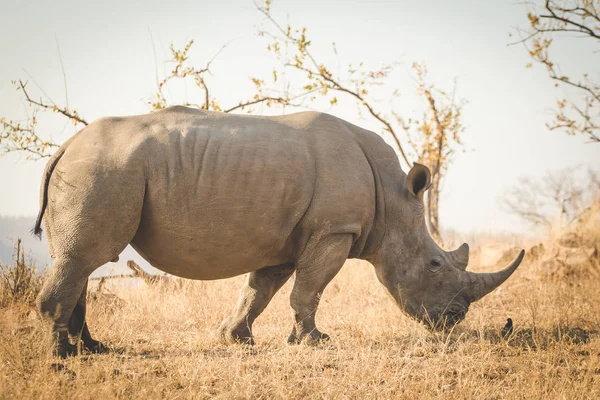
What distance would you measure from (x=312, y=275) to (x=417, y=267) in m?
1.27

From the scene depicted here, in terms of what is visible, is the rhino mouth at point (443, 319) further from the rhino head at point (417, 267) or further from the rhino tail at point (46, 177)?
the rhino tail at point (46, 177)

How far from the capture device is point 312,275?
→ 569 centimetres

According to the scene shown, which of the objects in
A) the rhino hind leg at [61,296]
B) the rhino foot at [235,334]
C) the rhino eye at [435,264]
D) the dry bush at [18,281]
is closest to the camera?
the rhino hind leg at [61,296]

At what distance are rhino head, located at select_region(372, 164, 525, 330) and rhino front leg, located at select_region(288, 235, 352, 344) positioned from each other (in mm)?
688

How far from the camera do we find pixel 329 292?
9.61 metres

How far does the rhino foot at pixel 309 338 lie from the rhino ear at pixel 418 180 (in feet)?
5.60

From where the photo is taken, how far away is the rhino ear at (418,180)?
6.17 meters

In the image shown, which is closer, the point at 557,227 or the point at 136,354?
the point at 136,354

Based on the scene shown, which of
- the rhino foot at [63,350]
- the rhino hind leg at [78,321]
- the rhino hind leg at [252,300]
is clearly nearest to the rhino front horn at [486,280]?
the rhino hind leg at [252,300]

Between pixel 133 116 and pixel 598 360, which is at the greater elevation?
pixel 133 116

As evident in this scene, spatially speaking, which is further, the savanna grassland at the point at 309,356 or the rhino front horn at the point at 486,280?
the rhino front horn at the point at 486,280

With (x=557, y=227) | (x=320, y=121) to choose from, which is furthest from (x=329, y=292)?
(x=557, y=227)

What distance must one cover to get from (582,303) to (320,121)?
15.2 ft

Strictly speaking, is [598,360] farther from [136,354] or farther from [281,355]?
[136,354]
